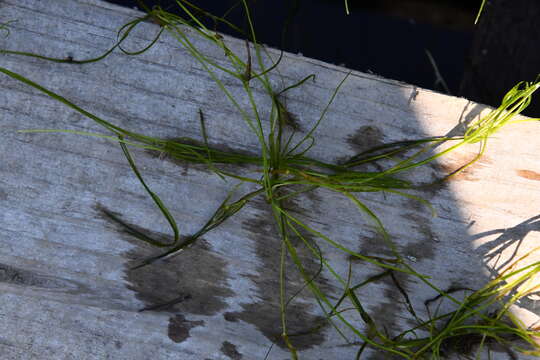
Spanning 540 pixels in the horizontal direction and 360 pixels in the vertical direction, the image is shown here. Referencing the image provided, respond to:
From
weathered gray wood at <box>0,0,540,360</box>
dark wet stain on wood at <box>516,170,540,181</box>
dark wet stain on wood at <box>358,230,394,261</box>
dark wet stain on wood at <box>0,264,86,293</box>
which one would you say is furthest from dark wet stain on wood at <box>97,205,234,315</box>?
dark wet stain on wood at <box>516,170,540,181</box>

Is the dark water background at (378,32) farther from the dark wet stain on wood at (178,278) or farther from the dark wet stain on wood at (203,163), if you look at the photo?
the dark wet stain on wood at (178,278)

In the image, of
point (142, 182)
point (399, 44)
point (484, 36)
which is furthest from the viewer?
point (399, 44)

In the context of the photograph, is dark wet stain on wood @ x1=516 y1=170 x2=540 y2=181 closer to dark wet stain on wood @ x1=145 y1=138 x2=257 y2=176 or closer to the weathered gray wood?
the weathered gray wood

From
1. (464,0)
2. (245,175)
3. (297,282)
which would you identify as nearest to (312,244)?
(297,282)

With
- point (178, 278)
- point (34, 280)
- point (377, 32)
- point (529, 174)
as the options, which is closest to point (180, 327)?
point (178, 278)

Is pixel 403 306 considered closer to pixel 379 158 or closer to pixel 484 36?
pixel 379 158

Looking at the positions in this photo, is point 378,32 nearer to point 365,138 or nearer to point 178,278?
point 365,138
